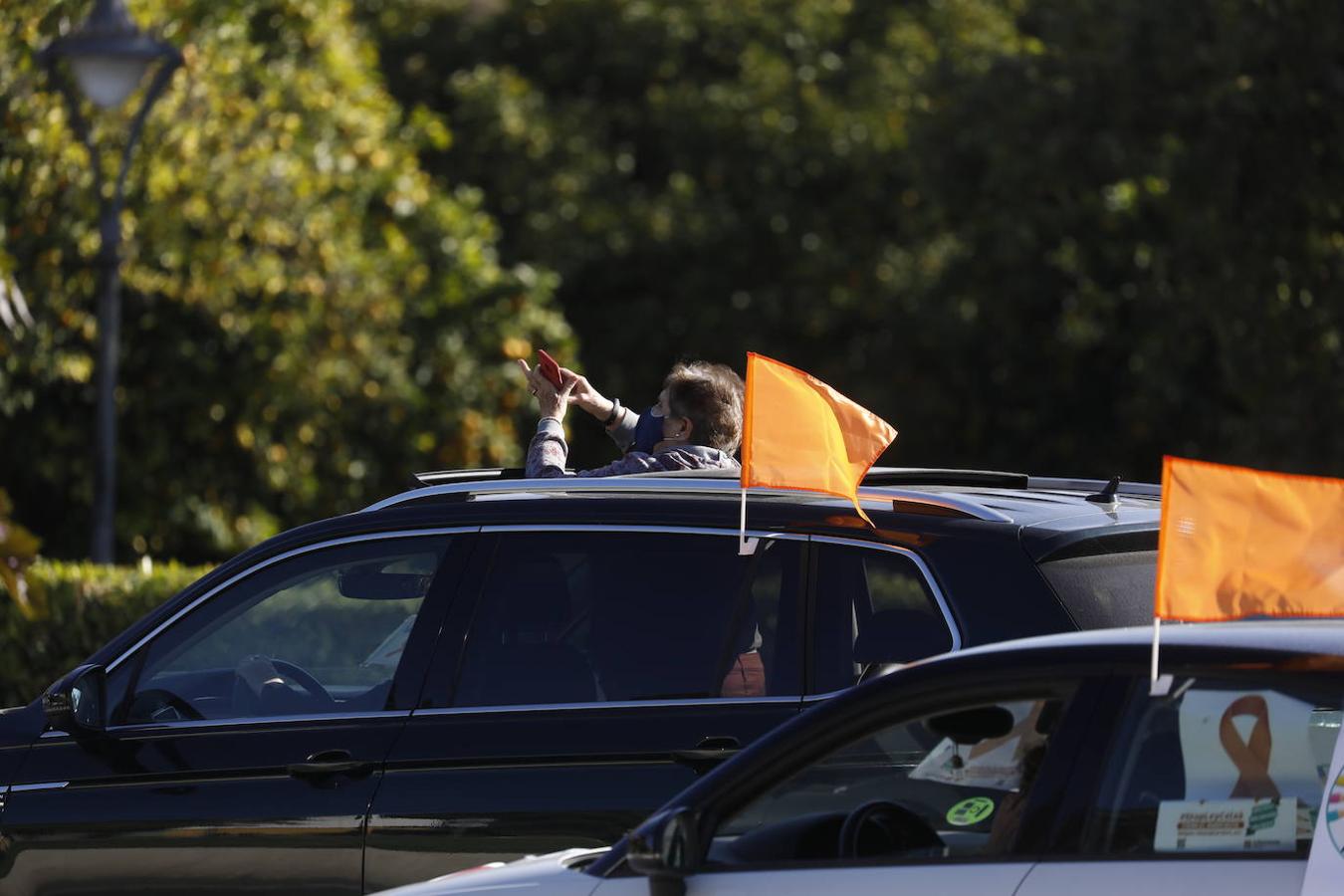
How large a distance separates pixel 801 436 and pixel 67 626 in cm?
623

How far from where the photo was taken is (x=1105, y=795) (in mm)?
3262

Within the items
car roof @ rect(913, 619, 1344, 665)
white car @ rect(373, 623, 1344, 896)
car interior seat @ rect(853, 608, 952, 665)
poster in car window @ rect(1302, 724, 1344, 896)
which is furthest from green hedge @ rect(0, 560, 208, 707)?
poster in car window @ rect(1302, 724, 1344, 896)

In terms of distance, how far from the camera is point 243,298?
15.2 meters

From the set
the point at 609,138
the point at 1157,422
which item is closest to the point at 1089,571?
the point at 1157,422

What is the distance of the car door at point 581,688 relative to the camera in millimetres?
4699

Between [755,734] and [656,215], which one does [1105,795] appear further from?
[656,215]

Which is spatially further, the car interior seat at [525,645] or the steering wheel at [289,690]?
the steering wheel at [289,690]

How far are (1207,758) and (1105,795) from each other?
0.59 feet

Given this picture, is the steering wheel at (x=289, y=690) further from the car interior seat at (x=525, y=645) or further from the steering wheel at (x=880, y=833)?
the steering wheel at (x=880, y=833)

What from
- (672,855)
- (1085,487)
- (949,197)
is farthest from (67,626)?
(949,197)

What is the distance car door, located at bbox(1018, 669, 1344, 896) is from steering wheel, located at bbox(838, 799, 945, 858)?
0.37m

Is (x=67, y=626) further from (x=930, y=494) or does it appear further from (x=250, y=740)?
(x=930, y=494)

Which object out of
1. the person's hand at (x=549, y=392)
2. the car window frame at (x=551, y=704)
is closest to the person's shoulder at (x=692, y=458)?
the person's hand at (x=549, y=392)

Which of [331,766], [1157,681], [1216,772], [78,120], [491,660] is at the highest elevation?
[78,120]
